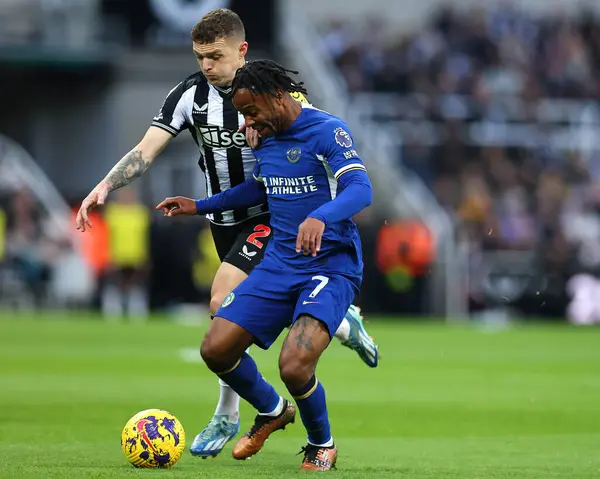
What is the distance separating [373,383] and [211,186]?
17.3ft

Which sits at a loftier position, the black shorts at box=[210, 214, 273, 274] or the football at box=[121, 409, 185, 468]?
the black shorts at box=[210, 214, 273, 274]

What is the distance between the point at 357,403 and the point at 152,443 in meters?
4.54

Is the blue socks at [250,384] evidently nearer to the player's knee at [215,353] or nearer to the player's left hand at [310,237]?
the player's knee at [215,353]

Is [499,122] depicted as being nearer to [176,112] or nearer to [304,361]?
[176,112]

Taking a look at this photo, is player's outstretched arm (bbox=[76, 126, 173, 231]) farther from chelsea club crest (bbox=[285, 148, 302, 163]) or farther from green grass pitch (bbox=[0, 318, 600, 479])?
green grass pitch (bbox=[0, 318, 600, 479])

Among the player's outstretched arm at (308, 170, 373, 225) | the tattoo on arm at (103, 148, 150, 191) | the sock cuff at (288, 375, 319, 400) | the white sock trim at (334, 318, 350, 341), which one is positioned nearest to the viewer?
the player's outstretched arm at (308, 170, 373, 225)

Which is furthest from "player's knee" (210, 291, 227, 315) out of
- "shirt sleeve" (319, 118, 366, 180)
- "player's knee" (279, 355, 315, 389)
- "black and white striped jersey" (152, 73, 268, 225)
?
"shirt sleeve" (319, 118, 366, 180)

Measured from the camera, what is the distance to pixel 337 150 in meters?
7.19

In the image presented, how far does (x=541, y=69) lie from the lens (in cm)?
3084

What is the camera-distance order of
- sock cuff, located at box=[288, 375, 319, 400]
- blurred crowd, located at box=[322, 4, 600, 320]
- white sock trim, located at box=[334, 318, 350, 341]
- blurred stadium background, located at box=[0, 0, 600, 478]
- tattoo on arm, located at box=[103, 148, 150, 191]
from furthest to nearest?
blurred crowd, located at box=[322, 4, 600, 320] → blurred stadium background, located at box=[0, 0, 600, 478] → white sock trim, located at box=[334, 318, 350, 341] → tattoo on arm, located at box=[103, 148, 150, 191] → sock cuff, located at box=[288, 375, 319, 400]

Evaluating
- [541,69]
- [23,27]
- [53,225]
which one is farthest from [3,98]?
[541,69]

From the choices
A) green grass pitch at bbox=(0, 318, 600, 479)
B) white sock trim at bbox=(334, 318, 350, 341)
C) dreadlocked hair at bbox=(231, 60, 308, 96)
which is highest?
dreadlocked hair at bbox=(231, 60, 308, 96)

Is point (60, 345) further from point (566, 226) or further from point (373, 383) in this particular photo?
point (566, 226)

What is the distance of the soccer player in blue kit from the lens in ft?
23.3
